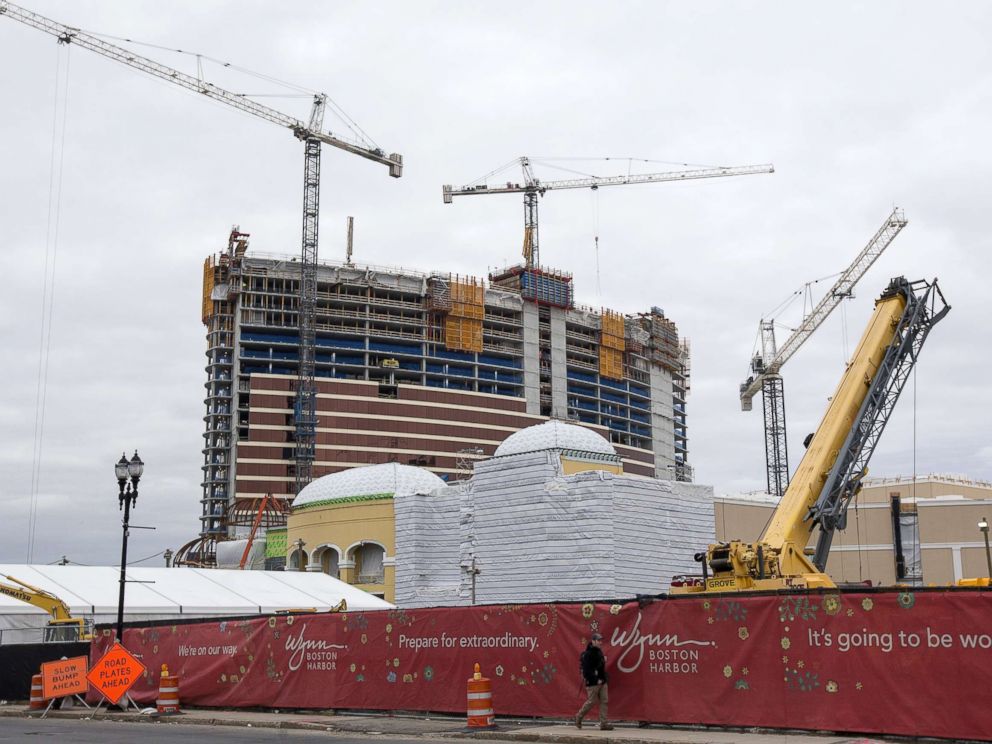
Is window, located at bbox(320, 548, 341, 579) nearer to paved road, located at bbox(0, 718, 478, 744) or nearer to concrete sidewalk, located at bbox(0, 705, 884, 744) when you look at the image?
concrete sidewalk, located at bbox(0, 705, 884, 744)

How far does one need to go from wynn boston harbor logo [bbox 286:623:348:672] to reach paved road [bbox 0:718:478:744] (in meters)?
2.38

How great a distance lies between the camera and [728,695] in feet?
61.9

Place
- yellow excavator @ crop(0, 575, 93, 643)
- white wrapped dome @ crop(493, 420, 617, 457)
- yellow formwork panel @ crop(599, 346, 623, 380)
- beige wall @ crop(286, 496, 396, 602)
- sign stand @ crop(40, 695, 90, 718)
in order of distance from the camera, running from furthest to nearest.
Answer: yellow formwork panel @ crop(599, 346, 623, 380) → beige wall @ crop(286, 496, 396, 602) → white wrapped dome @ crop(493, 420, 617, 457) → yellow excavator @ crop(0, 575, 93, 643) → sign stand @ crop(40, 695, 90, 718)

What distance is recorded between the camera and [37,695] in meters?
30.3

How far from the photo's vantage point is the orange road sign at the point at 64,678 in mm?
29281

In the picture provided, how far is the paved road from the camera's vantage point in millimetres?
20562

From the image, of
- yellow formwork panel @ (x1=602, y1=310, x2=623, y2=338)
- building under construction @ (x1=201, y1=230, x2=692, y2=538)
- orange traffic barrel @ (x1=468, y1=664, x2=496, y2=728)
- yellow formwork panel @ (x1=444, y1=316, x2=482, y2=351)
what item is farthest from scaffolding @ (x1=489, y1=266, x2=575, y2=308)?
orange traffic barrel @ (x1=468, y1=664, x2=496, y2=728)

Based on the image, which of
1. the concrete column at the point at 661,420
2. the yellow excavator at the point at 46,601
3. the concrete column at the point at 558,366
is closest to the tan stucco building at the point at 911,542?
the yellow excavator at the point at 46,601

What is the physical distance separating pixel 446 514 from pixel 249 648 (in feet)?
108

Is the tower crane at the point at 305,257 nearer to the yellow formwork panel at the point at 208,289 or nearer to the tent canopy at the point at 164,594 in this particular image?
the yellow formwork panel at the point at 208,289

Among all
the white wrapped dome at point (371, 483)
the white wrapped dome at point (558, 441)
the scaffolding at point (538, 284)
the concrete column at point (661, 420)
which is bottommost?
the white wrapped dome at point (371, 483)

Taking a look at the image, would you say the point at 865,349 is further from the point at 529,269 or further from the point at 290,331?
the point at 529,269

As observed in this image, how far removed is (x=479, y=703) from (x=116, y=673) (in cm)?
1140

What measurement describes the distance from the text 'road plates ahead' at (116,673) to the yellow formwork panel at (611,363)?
14477cm
